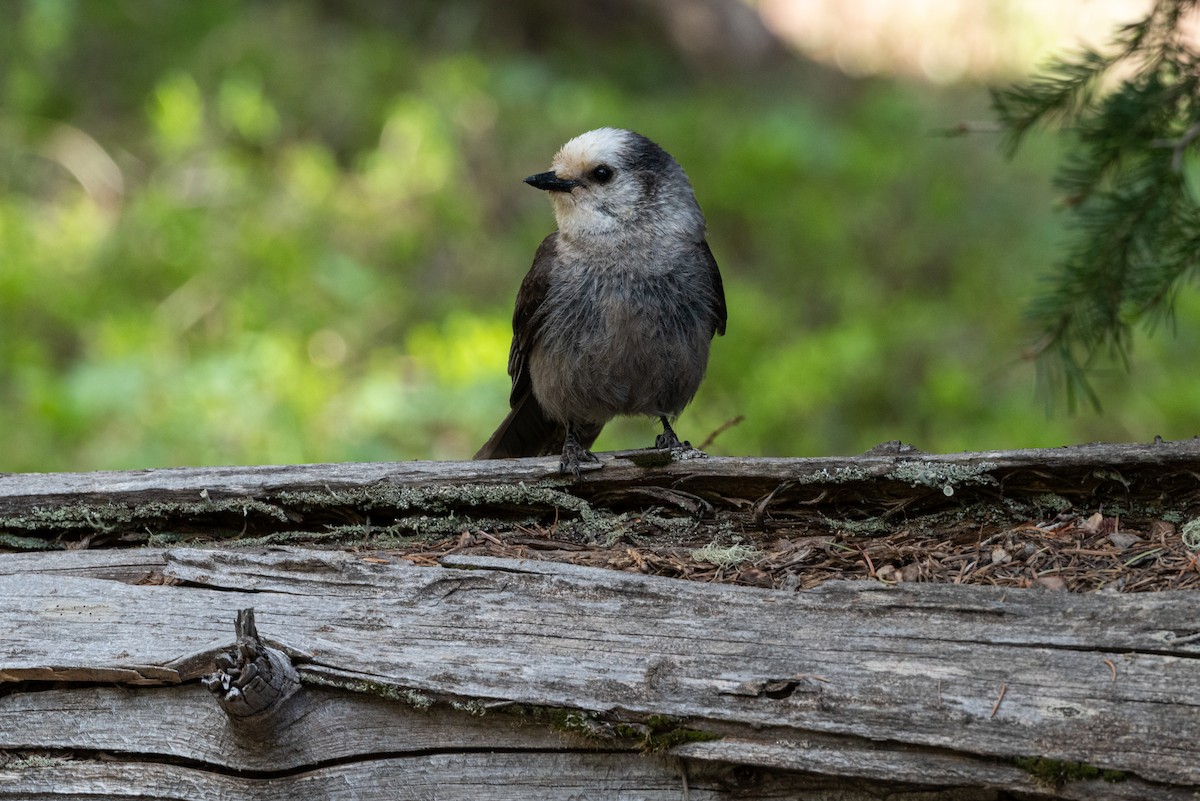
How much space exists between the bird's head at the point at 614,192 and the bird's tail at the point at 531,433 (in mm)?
827

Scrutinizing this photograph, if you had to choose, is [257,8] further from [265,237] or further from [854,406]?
[854,406]

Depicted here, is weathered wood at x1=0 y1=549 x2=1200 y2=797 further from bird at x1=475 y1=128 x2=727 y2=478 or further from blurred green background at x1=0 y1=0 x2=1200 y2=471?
blurred green background at x1=0 y1=0 x2=1200 y2=471

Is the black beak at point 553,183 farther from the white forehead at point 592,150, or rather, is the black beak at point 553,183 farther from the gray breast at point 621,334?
the gray breast at point 621,334

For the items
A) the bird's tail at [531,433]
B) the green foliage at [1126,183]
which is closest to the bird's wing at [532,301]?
the bird's tail at [531,433]

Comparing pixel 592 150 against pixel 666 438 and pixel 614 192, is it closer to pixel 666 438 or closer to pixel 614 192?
pixel 614 192

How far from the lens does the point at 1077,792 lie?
2.55 meters

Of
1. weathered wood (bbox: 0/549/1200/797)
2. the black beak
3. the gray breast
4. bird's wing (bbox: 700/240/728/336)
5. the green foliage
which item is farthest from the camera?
bird's wing (bbox: 700/240/728/336)

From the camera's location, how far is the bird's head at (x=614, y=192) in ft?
14.9

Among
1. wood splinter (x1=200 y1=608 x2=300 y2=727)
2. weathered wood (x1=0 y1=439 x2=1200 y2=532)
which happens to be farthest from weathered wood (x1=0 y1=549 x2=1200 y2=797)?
weathered wood (x1=0 y1=439 x2=1200 y2=532)

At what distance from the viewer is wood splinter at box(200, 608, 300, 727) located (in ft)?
9.30

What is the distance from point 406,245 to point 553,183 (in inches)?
145

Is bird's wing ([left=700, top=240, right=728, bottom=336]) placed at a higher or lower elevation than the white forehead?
lower

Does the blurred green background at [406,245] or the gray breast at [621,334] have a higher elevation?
the blurred green background at [406,245]

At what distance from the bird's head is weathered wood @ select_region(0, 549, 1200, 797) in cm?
175
